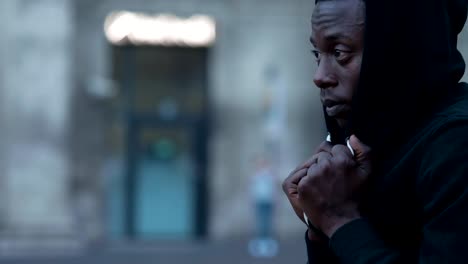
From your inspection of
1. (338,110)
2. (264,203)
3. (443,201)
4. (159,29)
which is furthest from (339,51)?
(159,29)

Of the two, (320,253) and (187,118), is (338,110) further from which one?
(187,118)

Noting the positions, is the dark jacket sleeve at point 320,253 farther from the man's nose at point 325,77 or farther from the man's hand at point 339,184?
the man's nose at point 325,77

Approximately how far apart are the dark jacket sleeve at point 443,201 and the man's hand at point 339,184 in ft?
0.40

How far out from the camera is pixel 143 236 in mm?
20031

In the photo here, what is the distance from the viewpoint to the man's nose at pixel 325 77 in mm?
2051

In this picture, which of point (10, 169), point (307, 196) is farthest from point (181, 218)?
point (307, 196)

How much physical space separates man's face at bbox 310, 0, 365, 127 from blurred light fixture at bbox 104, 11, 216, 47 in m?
17.7

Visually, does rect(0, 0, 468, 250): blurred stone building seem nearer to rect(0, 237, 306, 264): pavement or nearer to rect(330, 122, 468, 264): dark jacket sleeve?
rect(0, 237, 306, 264): pavement

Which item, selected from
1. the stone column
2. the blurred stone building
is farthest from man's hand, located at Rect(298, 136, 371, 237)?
the blurred stone building

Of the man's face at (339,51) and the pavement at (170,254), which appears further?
the pavement at (170,254)

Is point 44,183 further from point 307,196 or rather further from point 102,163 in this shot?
point 307,196

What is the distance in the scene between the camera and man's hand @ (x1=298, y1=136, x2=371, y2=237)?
200 cm

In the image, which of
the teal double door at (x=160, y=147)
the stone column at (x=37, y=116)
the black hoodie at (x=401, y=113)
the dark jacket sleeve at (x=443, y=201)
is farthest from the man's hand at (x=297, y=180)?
the teal double door at (x=160, y=147)

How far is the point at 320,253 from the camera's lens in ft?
7.25
